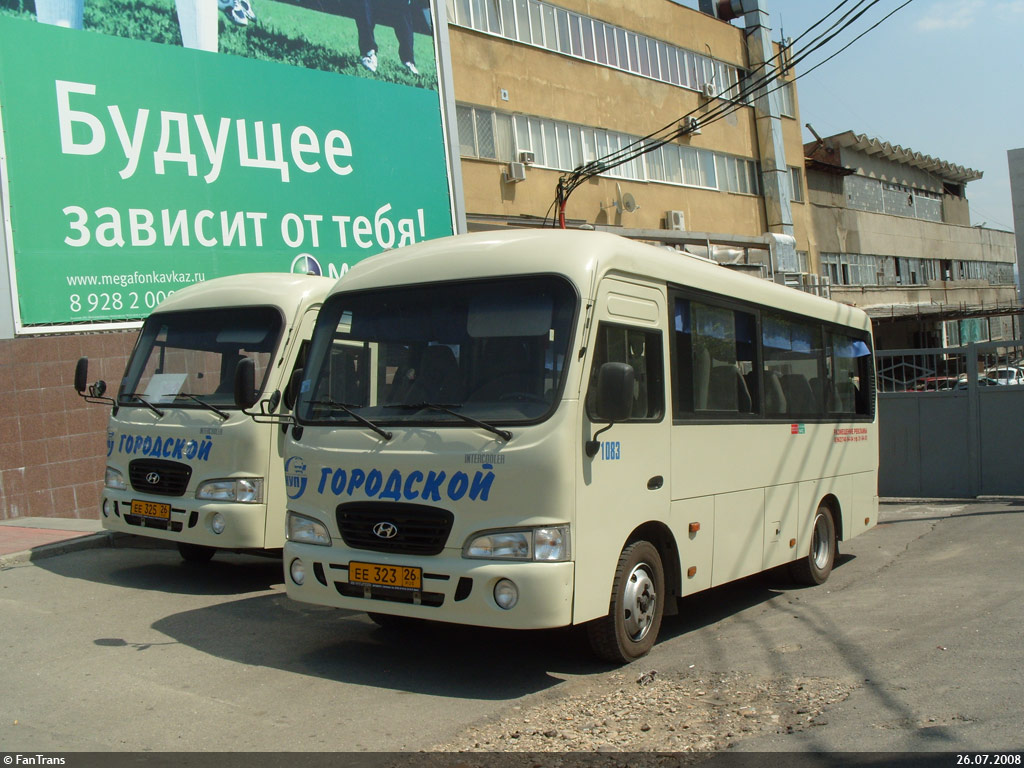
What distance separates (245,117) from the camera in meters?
15.8

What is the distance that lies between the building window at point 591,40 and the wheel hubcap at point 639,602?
18427mm

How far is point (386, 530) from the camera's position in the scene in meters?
6.13

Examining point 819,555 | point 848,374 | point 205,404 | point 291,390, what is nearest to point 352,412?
point 291,390

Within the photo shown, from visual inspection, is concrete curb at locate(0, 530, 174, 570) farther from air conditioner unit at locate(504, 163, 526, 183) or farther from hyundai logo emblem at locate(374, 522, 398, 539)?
air conditioner unit at locate(504, 163, 526, 183)

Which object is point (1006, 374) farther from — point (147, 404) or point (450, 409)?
point (147, 404)

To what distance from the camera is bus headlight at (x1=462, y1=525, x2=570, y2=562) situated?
227 inches

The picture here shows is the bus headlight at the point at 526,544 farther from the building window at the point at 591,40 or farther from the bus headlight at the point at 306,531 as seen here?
the building window at the point at 591,40

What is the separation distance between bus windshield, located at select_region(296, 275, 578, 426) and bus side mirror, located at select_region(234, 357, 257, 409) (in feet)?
3.58

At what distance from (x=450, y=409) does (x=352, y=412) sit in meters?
0.74

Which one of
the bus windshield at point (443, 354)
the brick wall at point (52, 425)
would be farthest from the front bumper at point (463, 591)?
the brick wall at point (52, 425)

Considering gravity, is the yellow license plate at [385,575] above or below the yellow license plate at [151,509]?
below

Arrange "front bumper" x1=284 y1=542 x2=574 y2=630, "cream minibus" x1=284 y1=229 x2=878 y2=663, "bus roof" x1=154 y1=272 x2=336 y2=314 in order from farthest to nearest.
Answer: "bus roof" x1=154 y1=272 x2=336 y2=314 → "cream minibus" x1=284 y1=229 x2=878 y2=663 → "front bumper" x1=284 y1=542 x2=574 y2=630

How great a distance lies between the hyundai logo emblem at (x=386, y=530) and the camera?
611 cm

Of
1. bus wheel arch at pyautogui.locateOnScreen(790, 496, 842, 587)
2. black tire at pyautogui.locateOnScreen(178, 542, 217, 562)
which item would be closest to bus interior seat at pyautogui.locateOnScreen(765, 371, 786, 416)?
bus wheel arch at pyautogui.locateOnScreen(790, 496, 842, 587)
